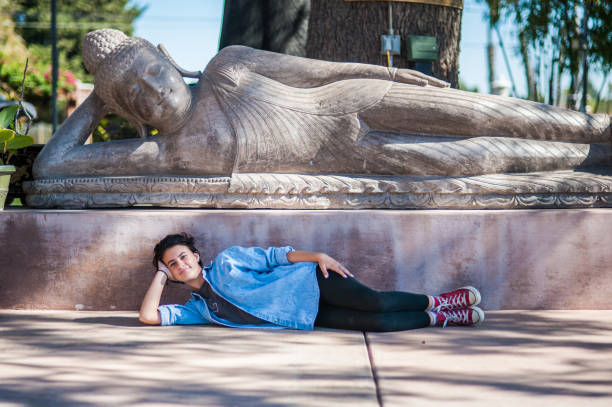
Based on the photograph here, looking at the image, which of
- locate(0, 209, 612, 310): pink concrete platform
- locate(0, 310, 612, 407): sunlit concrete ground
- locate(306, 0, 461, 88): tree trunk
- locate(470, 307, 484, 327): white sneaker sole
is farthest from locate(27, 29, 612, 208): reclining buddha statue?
locate(306, 0, 461, 88): tree trunk

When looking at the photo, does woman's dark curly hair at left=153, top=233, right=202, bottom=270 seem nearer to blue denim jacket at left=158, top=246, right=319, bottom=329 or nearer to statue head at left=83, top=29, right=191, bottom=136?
blue denim jacket at left=158, top=246, right=319, bottom=329

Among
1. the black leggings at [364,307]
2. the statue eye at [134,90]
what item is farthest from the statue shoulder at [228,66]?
the black leggings at [364,307]

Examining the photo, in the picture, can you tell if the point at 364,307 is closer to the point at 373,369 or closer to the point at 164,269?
the point at 373,369

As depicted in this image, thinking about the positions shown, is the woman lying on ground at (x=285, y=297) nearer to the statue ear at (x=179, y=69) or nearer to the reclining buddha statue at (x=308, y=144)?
the reclining buddha statue at (x=308, y=144)

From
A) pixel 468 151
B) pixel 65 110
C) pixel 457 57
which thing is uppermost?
pixel 457 57

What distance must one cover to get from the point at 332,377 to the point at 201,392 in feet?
1.63

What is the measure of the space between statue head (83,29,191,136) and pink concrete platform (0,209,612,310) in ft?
2.33

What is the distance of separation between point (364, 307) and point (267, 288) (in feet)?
1.62

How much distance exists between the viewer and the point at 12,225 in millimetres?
3988

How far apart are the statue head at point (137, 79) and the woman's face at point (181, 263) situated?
110 cm

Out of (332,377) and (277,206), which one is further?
(277,206)

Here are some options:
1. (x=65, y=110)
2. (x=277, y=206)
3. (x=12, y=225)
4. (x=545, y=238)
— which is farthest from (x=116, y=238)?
(x=65, y=110)

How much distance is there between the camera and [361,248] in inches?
156

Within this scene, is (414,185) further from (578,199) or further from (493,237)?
(578,199)
